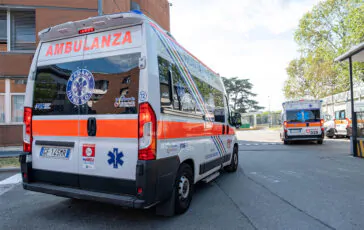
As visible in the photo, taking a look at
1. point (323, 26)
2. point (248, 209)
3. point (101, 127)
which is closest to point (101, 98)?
point (101, 127)

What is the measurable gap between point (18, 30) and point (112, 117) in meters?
12.4

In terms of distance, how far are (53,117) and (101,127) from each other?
90cm

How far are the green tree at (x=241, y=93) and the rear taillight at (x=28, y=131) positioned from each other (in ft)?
173

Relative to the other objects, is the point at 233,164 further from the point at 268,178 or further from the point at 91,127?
the point at 91,127

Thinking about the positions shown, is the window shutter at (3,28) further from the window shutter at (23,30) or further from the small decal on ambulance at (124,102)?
the small decal on ambulance at (124,102)

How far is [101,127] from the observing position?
131 inches

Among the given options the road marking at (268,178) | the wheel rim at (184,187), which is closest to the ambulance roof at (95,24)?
the wheel rim at (184,187)

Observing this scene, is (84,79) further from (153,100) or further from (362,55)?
(362,55)

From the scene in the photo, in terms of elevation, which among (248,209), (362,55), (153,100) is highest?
(362,55)

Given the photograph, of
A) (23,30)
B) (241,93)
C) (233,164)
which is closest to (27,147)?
(233,164)

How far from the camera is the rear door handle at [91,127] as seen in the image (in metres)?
3.38

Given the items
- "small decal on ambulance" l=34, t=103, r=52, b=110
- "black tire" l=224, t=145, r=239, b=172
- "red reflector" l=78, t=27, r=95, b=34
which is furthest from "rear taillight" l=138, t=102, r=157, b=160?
"black tire" l=224, t=145, r=239, b=172

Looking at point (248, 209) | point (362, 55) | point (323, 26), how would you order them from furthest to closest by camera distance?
point (323, 26)
point (362, 55)
point (248, 209)

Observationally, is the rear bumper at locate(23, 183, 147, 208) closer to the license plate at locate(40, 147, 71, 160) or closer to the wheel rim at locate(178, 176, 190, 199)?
the license plate at locate(40, 147, 71, 160)
